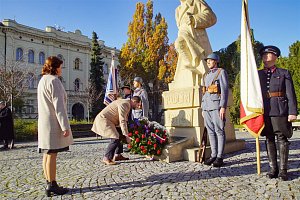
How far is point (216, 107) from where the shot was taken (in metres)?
5.05

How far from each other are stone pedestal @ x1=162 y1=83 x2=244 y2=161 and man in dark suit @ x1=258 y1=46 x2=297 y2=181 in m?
1.80

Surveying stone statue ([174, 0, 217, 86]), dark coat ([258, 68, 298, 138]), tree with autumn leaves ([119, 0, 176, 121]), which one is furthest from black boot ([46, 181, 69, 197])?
tree with autumn leaves ([119, 0, 176, 121])

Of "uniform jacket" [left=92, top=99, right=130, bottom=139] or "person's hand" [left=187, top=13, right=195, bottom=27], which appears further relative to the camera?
"person's hand" [left=187, top=13, right=195, bottom=27]

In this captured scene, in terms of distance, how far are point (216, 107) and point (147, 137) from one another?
166 centimetres

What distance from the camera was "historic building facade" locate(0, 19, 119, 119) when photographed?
3772 centimetres

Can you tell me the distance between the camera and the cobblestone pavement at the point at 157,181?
3.49 metres

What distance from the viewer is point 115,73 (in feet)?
29.8

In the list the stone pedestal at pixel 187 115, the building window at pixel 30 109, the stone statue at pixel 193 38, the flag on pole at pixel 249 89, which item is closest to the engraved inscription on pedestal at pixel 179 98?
the stone pedestal at pixel 187 115

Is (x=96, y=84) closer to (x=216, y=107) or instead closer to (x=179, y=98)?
(x=179, y=98)

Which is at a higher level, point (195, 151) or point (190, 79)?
point (190, 79)

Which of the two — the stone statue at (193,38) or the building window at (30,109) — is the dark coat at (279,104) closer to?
the stone statue at (193,38)

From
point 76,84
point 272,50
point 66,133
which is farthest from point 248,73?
point 76,84

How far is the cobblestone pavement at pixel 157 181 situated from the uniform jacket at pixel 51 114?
73cm

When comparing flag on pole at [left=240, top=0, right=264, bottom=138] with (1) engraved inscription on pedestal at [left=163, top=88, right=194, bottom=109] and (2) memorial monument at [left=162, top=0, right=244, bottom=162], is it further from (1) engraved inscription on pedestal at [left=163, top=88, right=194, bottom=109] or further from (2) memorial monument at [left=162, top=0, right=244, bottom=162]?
(1) engraved inscription on pedestal at [left=163, top=88, right=194, bottom=109]
